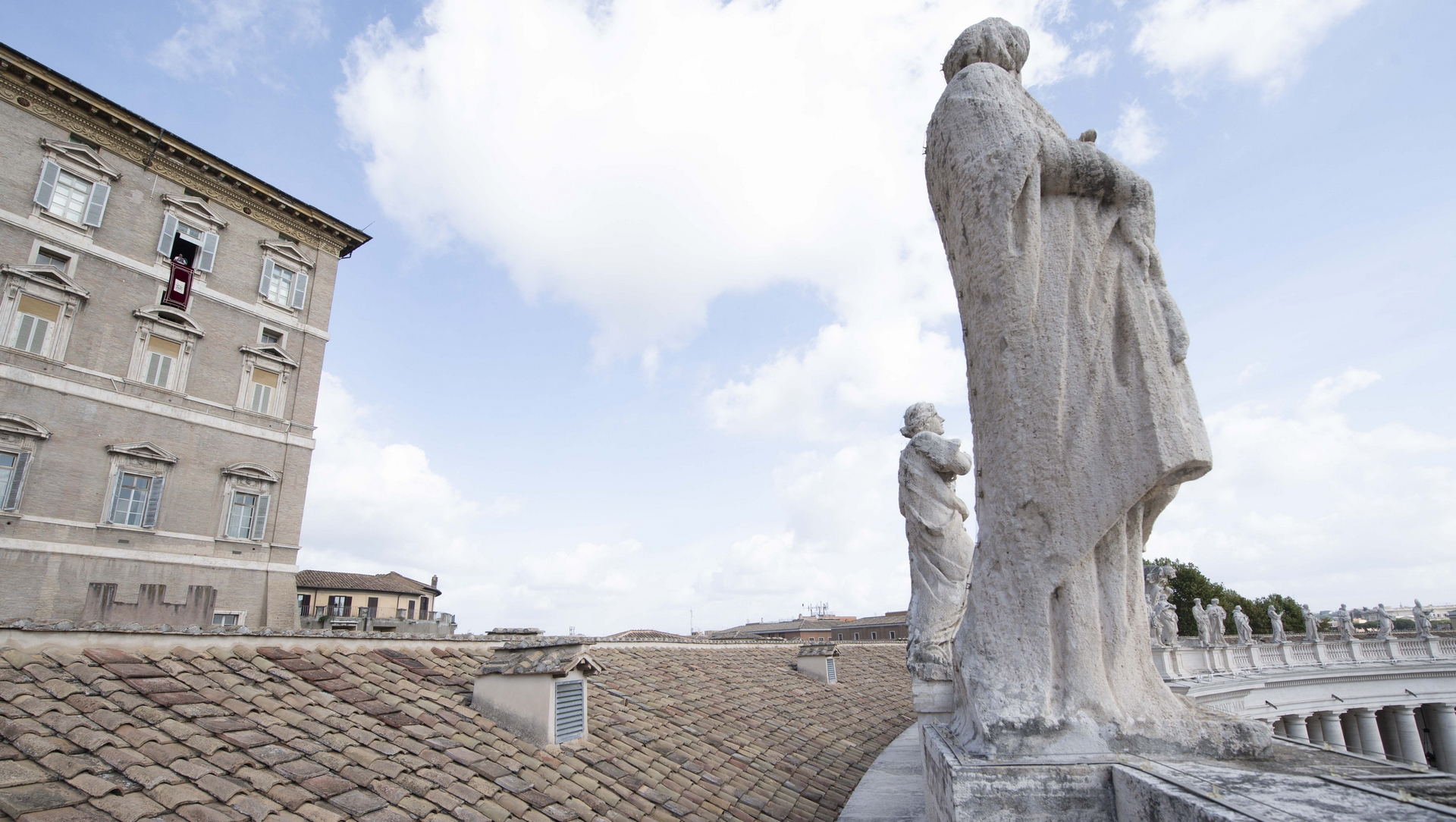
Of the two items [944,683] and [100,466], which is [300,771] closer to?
[944,683]

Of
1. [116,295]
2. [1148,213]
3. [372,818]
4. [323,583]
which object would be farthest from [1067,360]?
[323,583]

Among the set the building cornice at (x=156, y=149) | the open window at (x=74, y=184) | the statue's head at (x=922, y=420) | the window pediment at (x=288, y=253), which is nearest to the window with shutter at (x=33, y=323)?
the open window at (x=74, y=184)

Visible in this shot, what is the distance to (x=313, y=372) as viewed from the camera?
93.0 feet

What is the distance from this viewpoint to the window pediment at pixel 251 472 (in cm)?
2459

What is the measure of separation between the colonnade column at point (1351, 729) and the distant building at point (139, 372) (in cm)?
3828

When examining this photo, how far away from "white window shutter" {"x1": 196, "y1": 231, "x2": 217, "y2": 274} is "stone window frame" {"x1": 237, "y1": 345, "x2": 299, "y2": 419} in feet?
10.0

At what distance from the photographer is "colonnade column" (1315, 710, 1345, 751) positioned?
24906 mm

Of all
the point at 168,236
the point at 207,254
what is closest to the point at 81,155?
the point at 168,236

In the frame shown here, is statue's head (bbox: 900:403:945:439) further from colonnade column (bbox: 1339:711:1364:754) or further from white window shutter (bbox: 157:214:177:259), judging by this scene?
colonnade column (bbox: 1339:711:1364:754)

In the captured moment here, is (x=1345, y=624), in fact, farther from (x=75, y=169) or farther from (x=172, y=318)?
(x=75, y=169)

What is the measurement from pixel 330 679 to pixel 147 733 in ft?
7.75

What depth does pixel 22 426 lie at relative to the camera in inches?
810

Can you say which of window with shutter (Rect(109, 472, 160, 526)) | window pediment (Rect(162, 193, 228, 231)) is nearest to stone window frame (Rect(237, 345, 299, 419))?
window with shutter (Rect(109, 472, 160, 526))

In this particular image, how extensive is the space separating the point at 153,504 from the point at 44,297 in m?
6.90
